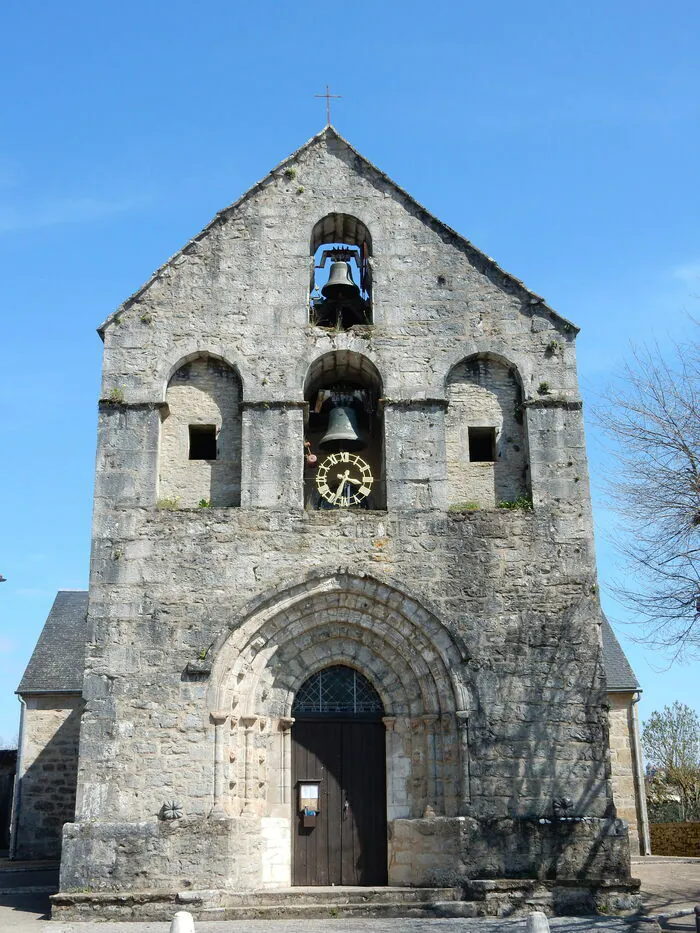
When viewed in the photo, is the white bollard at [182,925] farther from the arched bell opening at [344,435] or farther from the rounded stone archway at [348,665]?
the arched bell opening at [344,435]

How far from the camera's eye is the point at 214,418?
13125 millimetres

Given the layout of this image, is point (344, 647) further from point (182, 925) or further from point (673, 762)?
point (673, 762)

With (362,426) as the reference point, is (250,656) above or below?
below

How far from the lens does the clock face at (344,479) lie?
42.4 feet

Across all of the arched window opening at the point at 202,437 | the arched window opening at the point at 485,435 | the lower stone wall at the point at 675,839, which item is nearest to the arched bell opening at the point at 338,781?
the arched window opening at the point at 202,437

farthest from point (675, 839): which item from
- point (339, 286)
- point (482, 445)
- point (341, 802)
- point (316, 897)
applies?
point (339, 286)

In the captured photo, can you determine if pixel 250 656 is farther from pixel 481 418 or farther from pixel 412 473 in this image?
pixel 481 418

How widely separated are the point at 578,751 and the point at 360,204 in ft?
25.4

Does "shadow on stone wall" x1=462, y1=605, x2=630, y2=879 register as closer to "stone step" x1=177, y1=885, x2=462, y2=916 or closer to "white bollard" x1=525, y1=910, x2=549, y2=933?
"stone step" x1=177, y1=885, x2=462, y2=916

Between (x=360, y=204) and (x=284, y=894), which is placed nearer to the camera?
(x=284, y=894)

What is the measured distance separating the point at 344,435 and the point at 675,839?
12.2 metres

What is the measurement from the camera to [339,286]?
45.9 feet

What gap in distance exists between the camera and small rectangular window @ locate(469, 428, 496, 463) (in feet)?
43.5

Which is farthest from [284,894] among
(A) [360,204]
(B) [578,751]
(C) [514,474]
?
(A) [360,204]
